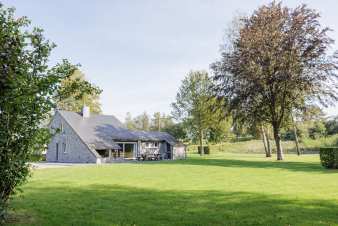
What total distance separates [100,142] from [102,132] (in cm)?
280

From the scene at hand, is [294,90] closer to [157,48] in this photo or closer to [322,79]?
[322,79]

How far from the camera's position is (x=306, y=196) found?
425 inches

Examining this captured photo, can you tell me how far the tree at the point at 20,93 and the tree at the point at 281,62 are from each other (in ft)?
81.9

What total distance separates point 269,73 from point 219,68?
5.39 meters

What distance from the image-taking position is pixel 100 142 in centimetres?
3694

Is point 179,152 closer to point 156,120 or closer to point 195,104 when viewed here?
point 195,104

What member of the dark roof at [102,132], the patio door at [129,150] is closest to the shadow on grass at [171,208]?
the dark roof at [102,132]

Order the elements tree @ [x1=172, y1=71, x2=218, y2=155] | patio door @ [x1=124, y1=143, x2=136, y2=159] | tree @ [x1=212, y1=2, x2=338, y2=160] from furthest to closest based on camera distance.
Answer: tree @ [x1=172, y1=71, x2=218, y2=155] < patio door @ [x1=124, y1=143, x2=136, y2=159] < tree @ [x1=212, y1=2, x2=338, y2=160]

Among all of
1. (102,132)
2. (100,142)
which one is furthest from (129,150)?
(100,142)

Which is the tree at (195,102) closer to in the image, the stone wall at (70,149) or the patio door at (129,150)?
the patio door at (129,150)

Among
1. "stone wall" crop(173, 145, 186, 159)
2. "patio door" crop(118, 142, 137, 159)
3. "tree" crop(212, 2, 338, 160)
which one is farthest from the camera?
"stone wall" crop(173, 145, 186, 159)

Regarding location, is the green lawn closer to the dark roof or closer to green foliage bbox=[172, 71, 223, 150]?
the dark roof

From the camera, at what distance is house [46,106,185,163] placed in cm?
3634

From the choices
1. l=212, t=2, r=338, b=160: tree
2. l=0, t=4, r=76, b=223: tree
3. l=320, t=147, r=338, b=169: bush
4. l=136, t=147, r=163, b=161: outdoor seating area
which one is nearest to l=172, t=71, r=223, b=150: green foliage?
l=136, t=147, r=163, b=161: outdoor seating area
